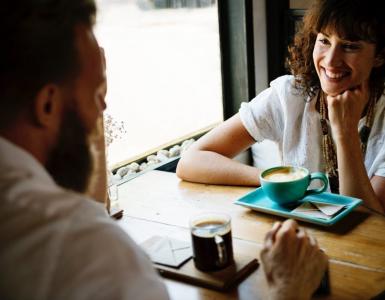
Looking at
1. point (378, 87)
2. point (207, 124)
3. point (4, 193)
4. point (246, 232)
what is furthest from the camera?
point (207, 124)

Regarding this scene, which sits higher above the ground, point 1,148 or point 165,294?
point 1,148

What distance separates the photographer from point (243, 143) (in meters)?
2.04

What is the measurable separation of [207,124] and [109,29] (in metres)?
0.88

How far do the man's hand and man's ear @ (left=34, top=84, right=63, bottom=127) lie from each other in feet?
1.79

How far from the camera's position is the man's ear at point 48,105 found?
80cm

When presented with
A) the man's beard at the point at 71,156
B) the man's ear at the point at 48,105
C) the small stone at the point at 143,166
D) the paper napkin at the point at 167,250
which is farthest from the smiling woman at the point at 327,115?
the man's ear at the point at 48,105

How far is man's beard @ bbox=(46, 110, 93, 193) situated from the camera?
86 centimetres

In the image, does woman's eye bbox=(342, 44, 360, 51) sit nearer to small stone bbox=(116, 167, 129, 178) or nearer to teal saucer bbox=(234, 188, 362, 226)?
teal saucer bbox=(234, 188, 362, 226)

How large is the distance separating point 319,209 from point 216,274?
1.36ft

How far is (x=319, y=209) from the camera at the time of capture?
148 cm

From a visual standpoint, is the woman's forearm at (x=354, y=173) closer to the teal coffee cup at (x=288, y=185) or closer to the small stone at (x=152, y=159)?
the teal coffee cup at (x=288, y=185)

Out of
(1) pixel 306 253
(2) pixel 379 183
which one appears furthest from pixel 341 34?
(1) pixel 306 253

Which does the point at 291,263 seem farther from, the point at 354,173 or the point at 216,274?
the point at 354,173

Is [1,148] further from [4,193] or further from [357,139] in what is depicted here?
[357,139]
